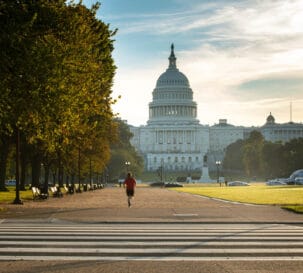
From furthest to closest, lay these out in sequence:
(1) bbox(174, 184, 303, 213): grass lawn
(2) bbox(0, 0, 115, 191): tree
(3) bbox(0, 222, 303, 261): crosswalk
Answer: (1) bbox(174, 184, 303, 213): grass lawn → (2) bbox(0, 0, 115, 191): tree → (3) bbox(0, 222, 303, 261): crosswalk

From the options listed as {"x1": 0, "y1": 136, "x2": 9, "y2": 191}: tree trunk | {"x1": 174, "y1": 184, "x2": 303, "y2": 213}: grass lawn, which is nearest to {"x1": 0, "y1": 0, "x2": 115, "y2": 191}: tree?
{"x1": 174, "y1": 184, "x2": 303, "y2": 213}: grass lawn

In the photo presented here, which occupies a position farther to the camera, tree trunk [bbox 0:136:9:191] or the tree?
tree trunk [bbox 0:136:9:191]

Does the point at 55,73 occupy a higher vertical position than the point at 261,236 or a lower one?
higher

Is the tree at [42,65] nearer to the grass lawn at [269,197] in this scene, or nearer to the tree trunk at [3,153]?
the grass lawn at [269,197]

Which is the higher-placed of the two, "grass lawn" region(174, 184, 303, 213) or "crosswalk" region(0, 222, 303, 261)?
"grass lawn" region(174, 184, 303, 213)

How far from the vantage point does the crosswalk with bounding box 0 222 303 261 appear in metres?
14.8

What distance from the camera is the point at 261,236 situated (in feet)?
62.1

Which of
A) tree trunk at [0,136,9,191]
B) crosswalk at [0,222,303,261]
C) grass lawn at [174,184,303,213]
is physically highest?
tree trunk at [0,136,9,191]

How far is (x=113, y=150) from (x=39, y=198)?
386ft

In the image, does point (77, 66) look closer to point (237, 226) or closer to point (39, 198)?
point (237, 226)

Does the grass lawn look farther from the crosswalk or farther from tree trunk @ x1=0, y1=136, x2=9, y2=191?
tree trunk @ x1=0, y1=136, x2=9, y2=191

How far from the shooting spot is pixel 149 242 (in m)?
17.2

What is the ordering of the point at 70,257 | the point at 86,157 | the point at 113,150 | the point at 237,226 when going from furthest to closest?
the point at 113,150 < the point at 86,157 < the point at 237,226 < the point at 70,257

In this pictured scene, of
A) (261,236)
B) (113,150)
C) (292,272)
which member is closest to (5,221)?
(261,236)
